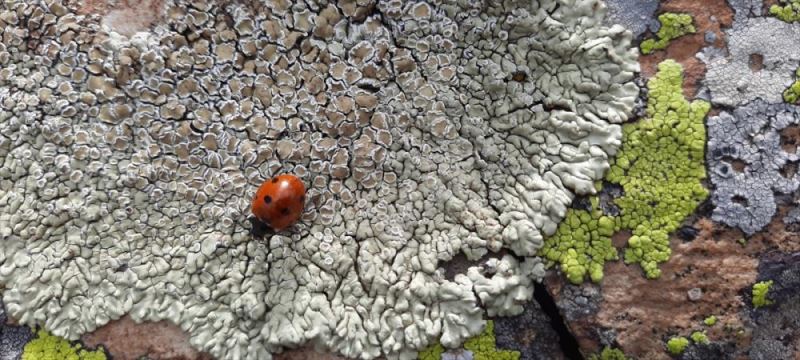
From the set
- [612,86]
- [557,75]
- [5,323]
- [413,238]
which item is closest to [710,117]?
[612,86]

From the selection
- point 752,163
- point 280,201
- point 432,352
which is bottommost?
point 432,352

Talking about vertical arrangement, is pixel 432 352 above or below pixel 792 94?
below

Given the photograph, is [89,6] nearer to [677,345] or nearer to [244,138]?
[244,138]

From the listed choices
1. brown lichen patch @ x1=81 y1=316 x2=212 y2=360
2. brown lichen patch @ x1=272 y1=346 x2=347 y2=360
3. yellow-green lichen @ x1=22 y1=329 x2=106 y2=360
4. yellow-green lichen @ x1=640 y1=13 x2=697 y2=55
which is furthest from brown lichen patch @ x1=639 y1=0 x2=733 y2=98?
yellow-green lichen @ x1=22 y1=329 x2=106 y2=360

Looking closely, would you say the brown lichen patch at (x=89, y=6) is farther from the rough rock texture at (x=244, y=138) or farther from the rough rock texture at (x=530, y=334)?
the rough rock texture at (x=530, y=334)

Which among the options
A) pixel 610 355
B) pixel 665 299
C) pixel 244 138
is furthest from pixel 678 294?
pixel 244 138

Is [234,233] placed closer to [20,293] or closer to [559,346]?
[20,293]

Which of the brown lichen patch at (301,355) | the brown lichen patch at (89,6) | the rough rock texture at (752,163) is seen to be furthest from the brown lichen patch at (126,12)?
the rough rock texture at (752,163)
